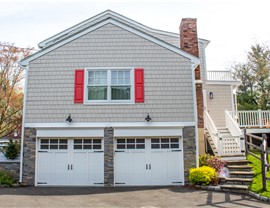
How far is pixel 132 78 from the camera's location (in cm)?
1255

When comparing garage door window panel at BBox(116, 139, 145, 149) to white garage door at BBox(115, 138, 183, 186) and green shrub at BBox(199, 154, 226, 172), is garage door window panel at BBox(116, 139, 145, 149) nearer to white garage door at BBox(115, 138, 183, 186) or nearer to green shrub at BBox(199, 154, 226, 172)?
white garage door at BBox(115, 138, 183, 186)

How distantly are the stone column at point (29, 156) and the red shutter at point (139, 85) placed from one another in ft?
15.8

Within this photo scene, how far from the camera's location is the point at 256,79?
30.0 m

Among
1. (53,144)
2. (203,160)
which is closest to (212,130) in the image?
(203,160)

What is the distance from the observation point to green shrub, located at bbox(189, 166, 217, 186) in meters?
10.7

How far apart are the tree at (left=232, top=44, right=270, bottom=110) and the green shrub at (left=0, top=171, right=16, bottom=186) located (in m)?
24.3

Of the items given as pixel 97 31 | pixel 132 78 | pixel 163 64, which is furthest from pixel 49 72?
pixel 163 64

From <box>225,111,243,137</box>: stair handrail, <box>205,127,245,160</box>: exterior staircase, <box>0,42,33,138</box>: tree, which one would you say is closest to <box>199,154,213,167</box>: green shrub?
<box>205,127,245,160</box>: exterior staircase

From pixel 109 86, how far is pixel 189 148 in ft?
14.5

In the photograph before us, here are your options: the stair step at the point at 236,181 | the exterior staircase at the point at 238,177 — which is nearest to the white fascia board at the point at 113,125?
the exterior staircase at the point at 238,177

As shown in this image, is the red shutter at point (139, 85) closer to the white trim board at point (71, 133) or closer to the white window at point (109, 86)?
the white window at point (109, 86)

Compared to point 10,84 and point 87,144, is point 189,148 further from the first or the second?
point 10,84

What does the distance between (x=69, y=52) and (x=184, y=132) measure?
634 cm

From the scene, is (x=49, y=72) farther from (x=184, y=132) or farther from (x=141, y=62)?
(x=184, y=132)
